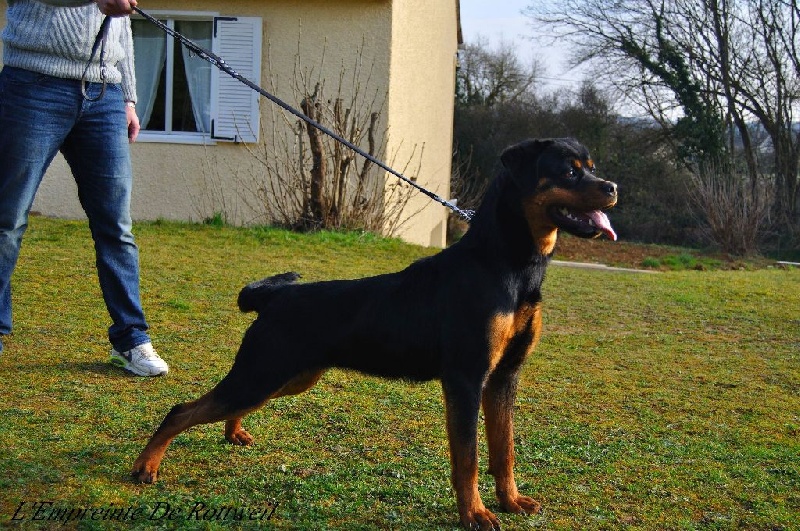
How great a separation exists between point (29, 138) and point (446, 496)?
2.98m

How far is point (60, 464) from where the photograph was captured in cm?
393

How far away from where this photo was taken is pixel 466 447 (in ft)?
11.4

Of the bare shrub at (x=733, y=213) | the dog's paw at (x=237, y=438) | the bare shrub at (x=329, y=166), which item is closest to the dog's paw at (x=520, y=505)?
the dog's paw at (x=237, y=438)

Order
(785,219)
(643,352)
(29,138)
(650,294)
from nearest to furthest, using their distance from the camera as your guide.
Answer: (29,138) < (643,352) < (650,294) < (785,219)

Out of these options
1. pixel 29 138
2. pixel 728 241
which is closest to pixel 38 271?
pixel 29 138

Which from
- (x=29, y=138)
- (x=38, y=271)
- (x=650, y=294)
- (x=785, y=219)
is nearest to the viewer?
(x=29, y=138)

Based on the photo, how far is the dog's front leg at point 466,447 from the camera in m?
3.48

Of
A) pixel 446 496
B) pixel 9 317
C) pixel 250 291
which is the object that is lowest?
pixel 446 496

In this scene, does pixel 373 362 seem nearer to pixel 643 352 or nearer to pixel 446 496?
pixel 446 496

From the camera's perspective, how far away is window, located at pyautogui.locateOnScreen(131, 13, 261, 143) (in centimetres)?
1278

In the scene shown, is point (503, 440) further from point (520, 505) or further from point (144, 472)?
point (144, 472)

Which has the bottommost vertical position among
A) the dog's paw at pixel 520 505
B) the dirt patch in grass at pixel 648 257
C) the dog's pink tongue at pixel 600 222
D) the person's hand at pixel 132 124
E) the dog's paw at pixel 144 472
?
the dog's paw at pixel 520 505

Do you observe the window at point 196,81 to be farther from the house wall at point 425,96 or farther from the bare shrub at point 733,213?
the bare shrub at point 733,213

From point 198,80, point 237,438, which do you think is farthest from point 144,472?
point 198,80
